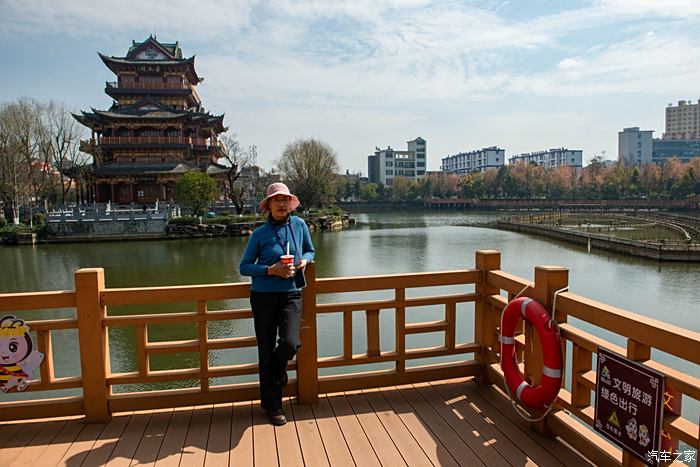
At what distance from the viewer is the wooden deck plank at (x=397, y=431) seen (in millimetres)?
2467

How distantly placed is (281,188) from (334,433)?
1.39m

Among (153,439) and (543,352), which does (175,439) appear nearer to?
(153,439)

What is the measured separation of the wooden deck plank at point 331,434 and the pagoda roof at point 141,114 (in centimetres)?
3380

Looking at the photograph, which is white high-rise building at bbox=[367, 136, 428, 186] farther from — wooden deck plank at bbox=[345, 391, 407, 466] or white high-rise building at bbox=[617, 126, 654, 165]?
wooden deck plank at bbox=[345, 391, 407, 466]

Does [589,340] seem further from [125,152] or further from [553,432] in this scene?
[125,152]

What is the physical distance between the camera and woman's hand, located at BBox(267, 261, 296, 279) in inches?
107

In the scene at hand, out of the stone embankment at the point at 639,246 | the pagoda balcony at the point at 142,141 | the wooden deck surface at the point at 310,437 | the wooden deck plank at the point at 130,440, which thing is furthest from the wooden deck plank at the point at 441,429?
the pagoda balcony at the point at 142,141

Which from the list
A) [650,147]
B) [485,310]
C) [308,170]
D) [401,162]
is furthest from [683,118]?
[485,310]

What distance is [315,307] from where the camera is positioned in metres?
3.04

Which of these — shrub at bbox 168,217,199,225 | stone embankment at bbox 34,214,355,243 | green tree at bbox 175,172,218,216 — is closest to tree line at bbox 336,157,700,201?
green tree at bbox 175,172,218,216

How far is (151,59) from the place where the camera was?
36.2 meters

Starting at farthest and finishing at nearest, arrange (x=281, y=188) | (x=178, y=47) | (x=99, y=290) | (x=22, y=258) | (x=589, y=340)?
1. (x=178, y=47)
2. (x=22, y=258)
3. (x=281, y=188)
4. (x=99, y=290)
5. (x=589, y=340)

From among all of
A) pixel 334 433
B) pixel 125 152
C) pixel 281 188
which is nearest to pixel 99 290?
pixel 281 188

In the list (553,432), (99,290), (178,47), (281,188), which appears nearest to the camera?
(553,432)
